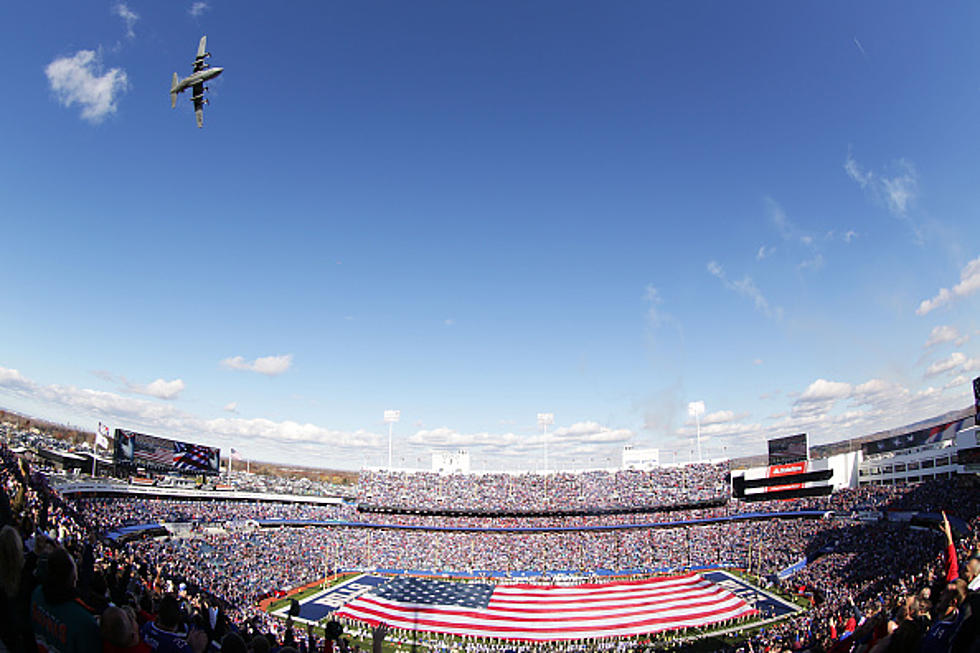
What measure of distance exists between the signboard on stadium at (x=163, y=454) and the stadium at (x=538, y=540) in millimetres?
179

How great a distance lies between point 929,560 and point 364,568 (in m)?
46.3

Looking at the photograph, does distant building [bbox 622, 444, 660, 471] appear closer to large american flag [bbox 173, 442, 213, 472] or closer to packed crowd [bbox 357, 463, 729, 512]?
packed crowd [bbox 357, 463, 729, 512]

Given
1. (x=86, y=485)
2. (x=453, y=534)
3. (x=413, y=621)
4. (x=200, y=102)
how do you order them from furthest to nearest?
(x=453, y=534) → (x=86, y=485) → (x=413, y=621) → (x=200, y=102)

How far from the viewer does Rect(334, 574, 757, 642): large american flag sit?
34.4m

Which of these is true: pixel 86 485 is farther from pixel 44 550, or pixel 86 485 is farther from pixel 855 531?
pixel 855 531

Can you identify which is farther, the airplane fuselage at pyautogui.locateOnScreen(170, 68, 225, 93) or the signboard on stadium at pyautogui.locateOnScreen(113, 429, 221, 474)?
the signboard on stadium at pyautogui.locateOnScreen(113, 429, 221, 474)

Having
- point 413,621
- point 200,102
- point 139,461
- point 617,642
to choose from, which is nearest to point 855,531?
point 617,642

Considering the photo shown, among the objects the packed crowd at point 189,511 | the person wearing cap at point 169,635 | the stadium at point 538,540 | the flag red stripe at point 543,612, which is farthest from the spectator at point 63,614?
the packed crowd at point 189,511

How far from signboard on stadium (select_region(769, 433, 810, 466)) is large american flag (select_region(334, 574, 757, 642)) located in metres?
25.1

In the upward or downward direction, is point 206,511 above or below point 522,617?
above

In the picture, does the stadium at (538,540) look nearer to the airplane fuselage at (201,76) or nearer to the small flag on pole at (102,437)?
the small flag on pole at (102,437)

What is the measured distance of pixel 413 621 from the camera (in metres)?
35.8

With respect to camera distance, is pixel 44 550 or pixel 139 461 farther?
pixel 139 461

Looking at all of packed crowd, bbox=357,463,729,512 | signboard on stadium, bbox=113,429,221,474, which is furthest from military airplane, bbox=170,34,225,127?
packed crowd, bbox=357,463,729,512
